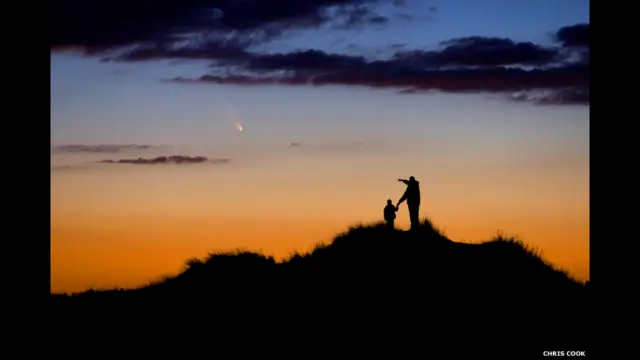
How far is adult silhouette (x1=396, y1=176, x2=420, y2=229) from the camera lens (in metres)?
28.8

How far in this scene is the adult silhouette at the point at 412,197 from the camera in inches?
1132

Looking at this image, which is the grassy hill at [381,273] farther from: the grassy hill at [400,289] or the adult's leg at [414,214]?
the adult's leg at [414,214]

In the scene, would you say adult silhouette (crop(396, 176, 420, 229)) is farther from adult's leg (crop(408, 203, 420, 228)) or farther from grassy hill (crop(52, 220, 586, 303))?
grassy hill (crop(52, 220, 586, 303))

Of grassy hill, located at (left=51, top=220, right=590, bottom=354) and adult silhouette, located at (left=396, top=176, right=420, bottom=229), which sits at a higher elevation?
adult silhouette, located at (left=396, top=176, right=420, bottom=229)

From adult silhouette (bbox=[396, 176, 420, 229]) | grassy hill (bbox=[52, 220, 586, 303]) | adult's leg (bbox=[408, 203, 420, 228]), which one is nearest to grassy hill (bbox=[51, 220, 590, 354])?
grassy hill (bbox=[52, 220, 586, 303])

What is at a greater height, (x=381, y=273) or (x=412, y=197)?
(x=412, y=197)

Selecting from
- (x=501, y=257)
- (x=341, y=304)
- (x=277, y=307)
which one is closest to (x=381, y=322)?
(x=341, y=304)

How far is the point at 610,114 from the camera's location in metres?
16.7

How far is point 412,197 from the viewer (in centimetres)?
2873

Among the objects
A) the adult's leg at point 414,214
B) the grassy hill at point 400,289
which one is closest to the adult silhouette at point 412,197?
the adult's leg at point 414,214

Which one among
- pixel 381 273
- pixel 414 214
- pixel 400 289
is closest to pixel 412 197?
pixel 414 214

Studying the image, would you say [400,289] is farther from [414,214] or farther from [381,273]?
[414,214]

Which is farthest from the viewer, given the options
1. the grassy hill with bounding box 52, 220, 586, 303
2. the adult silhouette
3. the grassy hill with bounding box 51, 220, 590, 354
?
the adult silhouette

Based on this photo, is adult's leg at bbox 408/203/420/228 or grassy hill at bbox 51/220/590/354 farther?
adult's leg at bbox 408/203/420/228
